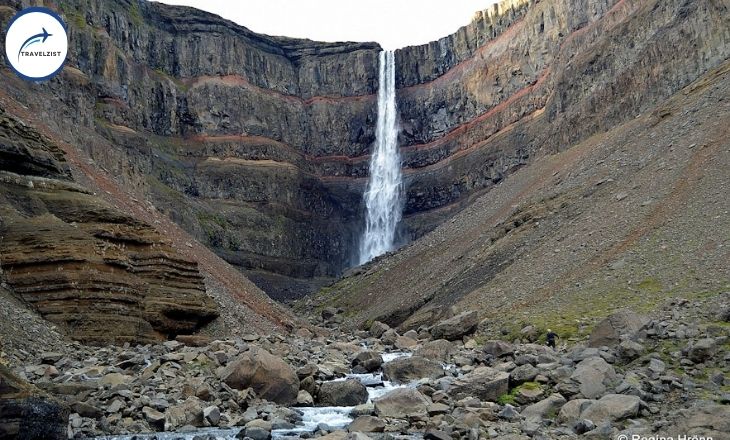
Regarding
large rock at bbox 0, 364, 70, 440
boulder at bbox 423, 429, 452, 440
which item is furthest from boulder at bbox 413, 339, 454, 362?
large rock at bbox 0, 364, 70, 440

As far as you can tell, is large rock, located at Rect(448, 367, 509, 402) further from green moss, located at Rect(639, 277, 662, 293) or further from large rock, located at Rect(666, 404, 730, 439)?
green moss, located at Rect(639, 277, 662, 293)

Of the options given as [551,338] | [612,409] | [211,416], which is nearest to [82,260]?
[211,416]

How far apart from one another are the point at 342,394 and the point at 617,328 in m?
9.49

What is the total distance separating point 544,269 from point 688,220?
804 centimetres

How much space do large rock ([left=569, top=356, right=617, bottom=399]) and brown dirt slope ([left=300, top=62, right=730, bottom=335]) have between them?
31.1 feet

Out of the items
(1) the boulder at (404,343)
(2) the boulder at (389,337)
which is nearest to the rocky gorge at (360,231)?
(2) the boulder at (389,337)

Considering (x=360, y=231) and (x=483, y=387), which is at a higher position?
(x=360, y=231)

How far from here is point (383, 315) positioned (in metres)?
45.1

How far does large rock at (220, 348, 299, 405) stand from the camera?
705 inches

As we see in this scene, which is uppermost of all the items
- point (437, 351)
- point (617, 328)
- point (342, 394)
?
point (437, 351)

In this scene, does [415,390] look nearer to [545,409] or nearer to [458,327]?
[545,409]

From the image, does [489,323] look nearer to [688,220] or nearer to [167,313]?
[688,220]

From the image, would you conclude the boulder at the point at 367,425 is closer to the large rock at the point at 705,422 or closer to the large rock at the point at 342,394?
the large rock at the point at 342,394

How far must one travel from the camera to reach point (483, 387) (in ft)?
58.8
